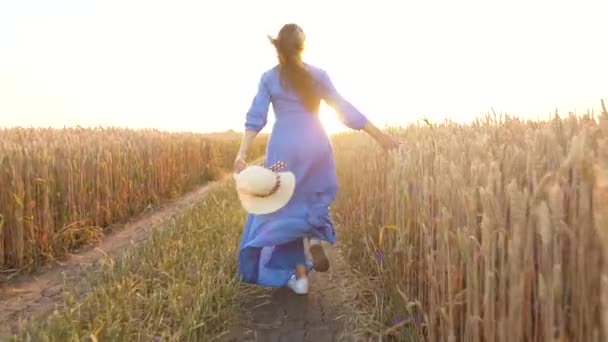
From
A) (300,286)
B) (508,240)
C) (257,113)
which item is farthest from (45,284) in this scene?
(508,240)

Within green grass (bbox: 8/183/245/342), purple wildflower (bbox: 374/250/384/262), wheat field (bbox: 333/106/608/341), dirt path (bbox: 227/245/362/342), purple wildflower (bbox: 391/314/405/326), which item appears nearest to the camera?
wheat field (bbox: 333/106/608/341)

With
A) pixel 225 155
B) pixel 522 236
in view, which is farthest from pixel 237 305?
pixel 225 155

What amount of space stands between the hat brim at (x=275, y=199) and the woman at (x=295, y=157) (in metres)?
0.06

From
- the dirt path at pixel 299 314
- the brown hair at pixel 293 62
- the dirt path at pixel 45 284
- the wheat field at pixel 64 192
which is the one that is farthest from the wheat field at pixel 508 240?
the wheat field at pixel 64 192

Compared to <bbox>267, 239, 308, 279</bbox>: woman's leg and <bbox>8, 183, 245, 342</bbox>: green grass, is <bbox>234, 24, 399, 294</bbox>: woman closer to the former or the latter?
<bbox>267, 239, 308, 279</bbox>: woman's leg

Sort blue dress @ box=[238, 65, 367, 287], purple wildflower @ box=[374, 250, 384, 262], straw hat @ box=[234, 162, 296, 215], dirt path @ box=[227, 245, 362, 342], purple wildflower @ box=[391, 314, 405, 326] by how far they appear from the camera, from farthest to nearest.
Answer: blue dress @ box=[238, 65, 367, 287] < straw hat @ box=[234, 162, 296, 215] < purple wildflower @ box=[374, 250, 384, 262] < dirt path @ box=[227, 245, 362, 342] < purple wildflower @ box=[391, 314, 405, 326]

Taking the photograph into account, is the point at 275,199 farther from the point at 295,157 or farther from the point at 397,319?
the point at 397,319

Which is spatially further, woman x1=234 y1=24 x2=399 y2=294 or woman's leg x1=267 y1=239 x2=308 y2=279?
woman's leg x1=267 y1=239 x2=308 y2=279

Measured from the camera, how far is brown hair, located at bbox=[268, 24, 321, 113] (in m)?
3.81

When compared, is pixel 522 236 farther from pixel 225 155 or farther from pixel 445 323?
pixel 225 155

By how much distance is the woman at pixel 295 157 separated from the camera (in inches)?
151

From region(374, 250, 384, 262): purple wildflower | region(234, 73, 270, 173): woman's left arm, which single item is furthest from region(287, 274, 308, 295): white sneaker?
region(234, 73, 270, 173): woman's left arm

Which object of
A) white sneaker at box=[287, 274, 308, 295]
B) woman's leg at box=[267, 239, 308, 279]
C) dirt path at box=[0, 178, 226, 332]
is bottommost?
dirt path at box=[0, 178, 226, 332]

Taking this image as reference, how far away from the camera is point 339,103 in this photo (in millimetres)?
4016
